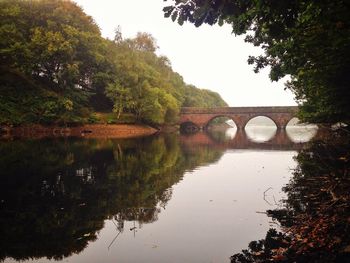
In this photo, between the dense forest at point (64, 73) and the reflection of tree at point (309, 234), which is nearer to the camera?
the reflection of tree at point (309, 234)

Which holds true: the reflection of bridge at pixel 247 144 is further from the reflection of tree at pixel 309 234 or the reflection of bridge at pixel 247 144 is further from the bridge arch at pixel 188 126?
the bridge arch at pixel 188 126

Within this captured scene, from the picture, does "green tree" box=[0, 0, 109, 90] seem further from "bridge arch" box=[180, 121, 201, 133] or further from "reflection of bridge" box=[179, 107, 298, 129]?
"bridge arch" box=[180, 121, 201, 133]

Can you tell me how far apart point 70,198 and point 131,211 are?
2.40m

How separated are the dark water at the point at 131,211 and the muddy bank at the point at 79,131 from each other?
24.1m

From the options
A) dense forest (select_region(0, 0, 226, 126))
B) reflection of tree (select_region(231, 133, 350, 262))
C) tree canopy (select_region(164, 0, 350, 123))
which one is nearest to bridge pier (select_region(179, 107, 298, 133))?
dense forest (select_region(0, 0, 226, 126))

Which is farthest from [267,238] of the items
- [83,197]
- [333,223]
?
[83,197]

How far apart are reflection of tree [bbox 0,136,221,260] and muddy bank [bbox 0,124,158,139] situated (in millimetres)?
21816

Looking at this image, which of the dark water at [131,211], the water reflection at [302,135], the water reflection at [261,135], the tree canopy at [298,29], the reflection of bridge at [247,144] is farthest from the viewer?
the water reflection at [261,135]

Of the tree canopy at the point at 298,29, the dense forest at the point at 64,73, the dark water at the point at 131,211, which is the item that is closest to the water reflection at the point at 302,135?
the tree canopy at the point at 298,29

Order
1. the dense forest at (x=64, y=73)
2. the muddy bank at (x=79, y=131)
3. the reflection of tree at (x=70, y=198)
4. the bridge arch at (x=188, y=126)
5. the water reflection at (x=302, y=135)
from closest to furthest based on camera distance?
1. the reflection of tree at (x=70, y=198)
2. the muddy bank at (x=79, y=131)
3. the water reflection at (x=302, y=135)
4. the dense forest at (x=64, y=73)
5. the bridge arch at (x=188, y=126)

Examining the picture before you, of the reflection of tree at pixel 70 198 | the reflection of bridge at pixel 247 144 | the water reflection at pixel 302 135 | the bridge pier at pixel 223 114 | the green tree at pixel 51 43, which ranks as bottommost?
the reflection of tree at pixel 70 198

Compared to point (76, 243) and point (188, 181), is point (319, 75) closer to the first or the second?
point (188, 181)

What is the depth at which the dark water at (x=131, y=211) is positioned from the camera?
661cm

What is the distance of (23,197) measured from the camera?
10.4 m
